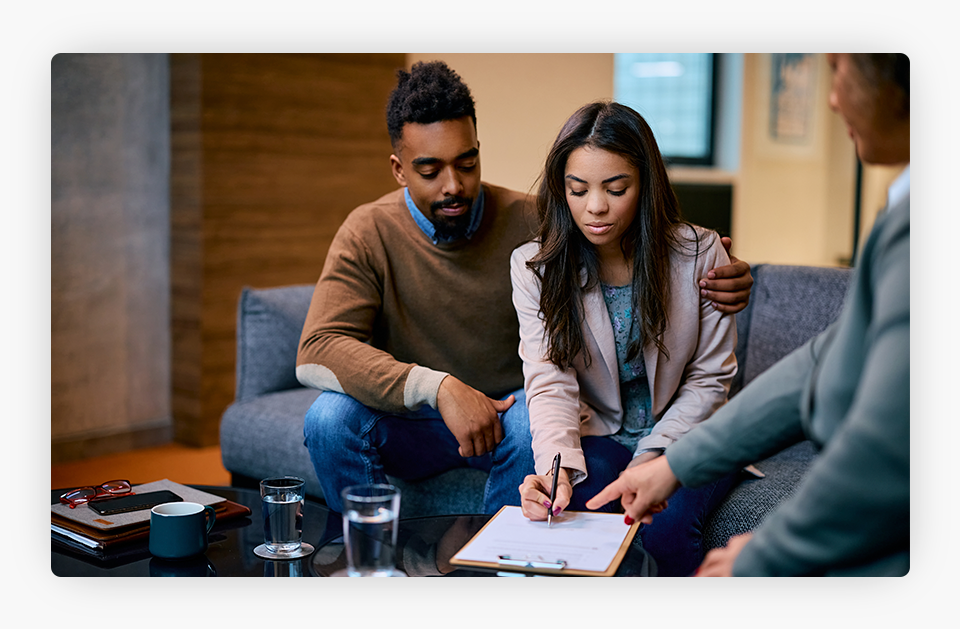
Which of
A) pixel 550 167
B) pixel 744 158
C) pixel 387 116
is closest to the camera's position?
pixel 550 167

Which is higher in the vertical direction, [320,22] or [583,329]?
[320,22]

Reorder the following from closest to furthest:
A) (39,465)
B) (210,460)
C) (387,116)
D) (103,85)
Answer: (39,465)
(387,116)
(210,460)
(103,85)

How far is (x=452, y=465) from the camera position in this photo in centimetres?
173

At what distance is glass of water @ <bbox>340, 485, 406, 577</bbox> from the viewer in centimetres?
110

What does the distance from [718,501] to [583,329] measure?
0.37 meters

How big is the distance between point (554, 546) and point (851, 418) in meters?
0.46

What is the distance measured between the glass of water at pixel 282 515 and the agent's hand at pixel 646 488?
451 mm

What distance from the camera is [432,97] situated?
1543 millimetres

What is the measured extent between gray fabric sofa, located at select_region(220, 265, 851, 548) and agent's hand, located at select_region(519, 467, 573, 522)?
12.3 inches

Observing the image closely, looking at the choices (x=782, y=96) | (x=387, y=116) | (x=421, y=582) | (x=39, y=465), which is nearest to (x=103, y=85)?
(x=387, y=116)

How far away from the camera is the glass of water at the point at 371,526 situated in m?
1.10

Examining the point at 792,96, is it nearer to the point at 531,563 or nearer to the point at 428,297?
the point at 428,297

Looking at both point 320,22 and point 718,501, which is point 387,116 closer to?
point 320,22

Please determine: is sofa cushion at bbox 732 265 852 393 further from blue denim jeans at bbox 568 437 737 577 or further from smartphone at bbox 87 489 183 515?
smartphone at bbox 87 489 183 515
